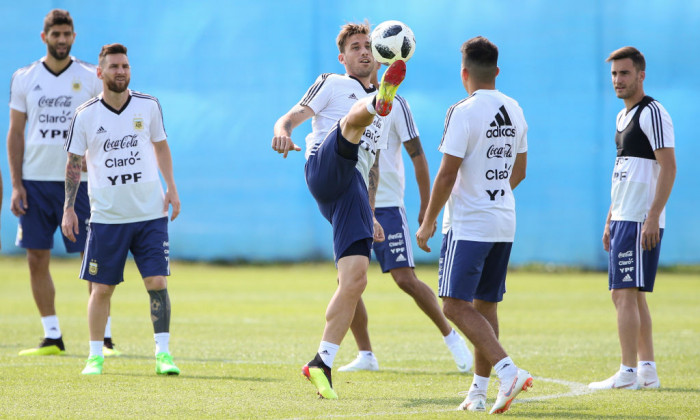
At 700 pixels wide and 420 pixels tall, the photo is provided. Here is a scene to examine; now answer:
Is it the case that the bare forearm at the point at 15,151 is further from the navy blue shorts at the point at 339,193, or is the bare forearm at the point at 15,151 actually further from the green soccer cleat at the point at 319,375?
the green soccer cleat at the point at 319,375

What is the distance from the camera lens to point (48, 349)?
8.05 metres

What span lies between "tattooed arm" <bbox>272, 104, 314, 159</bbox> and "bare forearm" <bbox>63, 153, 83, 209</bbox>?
6.24 ft

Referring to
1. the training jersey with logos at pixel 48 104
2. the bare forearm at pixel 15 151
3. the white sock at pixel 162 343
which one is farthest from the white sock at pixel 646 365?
the bare forearm at pixel 15 151

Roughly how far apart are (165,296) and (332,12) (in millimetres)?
12091

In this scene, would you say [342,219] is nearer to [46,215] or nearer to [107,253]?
[107,253]

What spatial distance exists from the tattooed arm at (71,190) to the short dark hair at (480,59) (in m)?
3.16

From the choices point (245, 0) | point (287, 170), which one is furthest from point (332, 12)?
point (287, 170)

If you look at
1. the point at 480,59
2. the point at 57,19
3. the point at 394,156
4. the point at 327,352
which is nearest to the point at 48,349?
the point at 57,19

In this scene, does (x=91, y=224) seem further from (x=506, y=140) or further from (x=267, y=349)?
(x=506, y=140)

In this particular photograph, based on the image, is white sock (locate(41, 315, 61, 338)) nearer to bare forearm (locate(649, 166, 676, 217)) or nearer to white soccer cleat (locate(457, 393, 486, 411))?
white soccer cleat (locate(457, 393, 486, 411))

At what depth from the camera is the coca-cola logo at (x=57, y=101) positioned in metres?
8.60

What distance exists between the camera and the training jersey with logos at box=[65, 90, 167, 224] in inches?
281

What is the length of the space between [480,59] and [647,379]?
2.64 m

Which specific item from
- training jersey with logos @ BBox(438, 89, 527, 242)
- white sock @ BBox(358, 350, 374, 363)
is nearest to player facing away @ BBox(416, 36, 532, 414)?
training jersey with logos @ BBox(438, 89, 527, 242)
